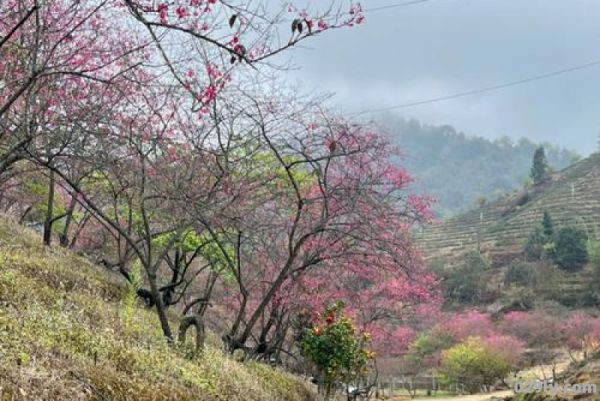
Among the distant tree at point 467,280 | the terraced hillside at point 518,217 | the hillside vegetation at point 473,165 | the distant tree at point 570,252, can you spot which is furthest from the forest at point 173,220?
the hillside vegetation at point 473,165

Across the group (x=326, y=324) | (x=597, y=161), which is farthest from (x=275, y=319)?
(x=597, y=161)

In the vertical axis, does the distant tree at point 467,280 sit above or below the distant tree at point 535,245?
below

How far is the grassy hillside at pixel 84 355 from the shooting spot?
3.62m

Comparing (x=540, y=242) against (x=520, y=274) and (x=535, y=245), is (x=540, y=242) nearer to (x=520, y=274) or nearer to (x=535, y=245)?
(x=535, y=245)

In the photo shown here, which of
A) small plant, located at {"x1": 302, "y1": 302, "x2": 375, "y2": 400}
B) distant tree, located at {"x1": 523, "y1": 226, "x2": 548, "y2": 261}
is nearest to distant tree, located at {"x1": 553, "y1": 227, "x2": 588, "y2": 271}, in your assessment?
distant tree, located at {"x1": 523, "y1": 226, "x2": 548, "y2": 261}

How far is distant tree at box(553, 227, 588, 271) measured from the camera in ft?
146

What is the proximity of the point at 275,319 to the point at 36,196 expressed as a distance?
21.2 ft

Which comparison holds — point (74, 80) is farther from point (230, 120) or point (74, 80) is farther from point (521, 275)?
point (521, 275)

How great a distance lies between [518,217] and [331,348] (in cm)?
5494

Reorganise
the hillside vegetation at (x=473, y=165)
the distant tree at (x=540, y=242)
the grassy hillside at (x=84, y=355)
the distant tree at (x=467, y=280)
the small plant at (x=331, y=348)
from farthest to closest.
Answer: the hillside vegetation at (x=473, y=165)
the distant tree at (x=540, y=242)
the distant tree at (x=467, y=280)
the small plant at (x=331, y=348)
the grassy hillside at (x=84, y=355)

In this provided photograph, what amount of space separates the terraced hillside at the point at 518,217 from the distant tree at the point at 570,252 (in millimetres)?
5293

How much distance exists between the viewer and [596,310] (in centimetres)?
3766

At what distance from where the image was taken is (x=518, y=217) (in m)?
60.9

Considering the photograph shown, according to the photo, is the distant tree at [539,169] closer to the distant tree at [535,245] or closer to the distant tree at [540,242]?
the distant tree at [540,242]
